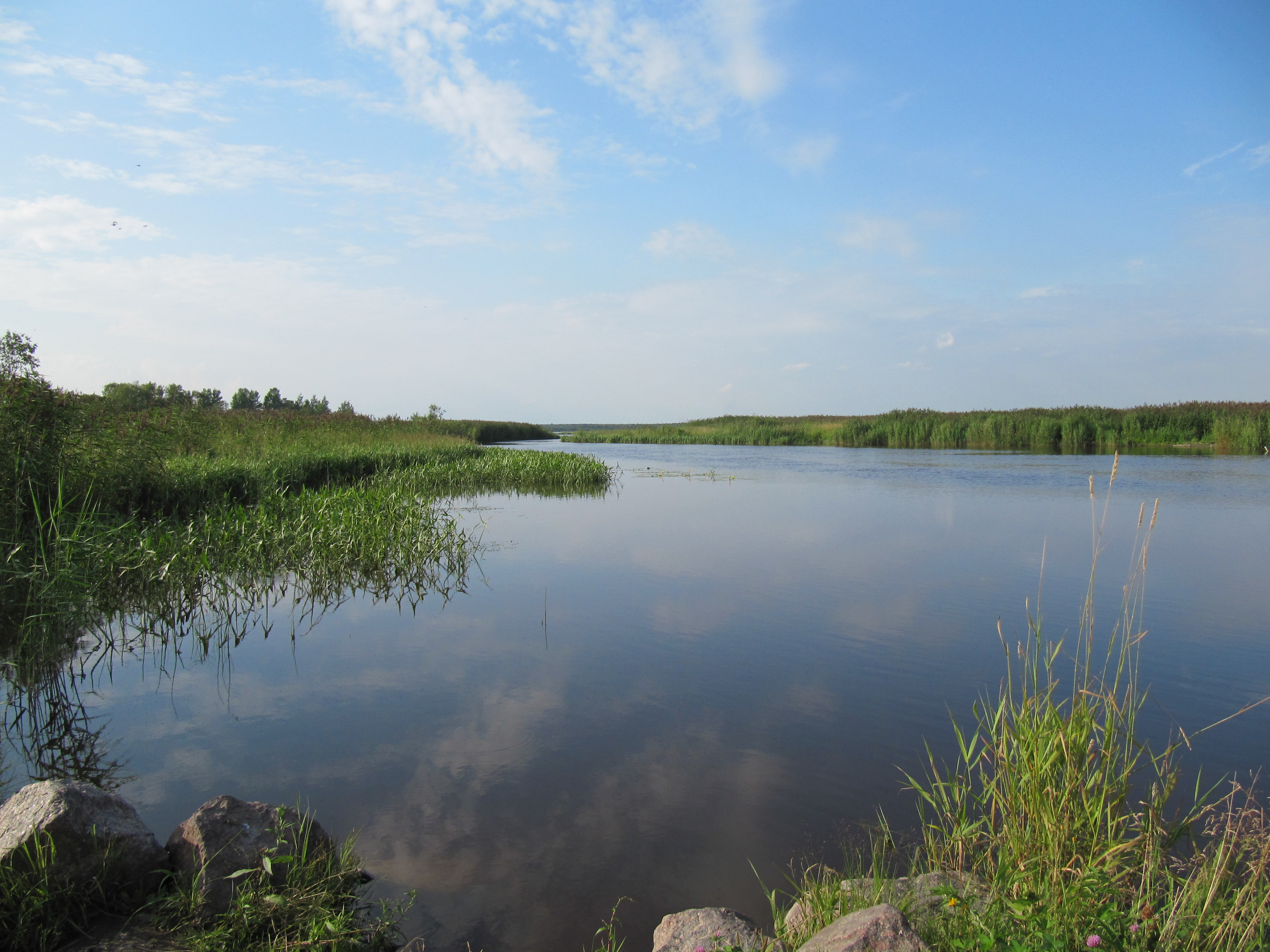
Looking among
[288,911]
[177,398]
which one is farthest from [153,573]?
[177,398]

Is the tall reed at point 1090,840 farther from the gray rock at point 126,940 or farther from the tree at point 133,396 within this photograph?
the tree at point 133,396

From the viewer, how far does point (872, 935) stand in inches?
81.4

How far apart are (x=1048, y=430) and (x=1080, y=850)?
137 feet

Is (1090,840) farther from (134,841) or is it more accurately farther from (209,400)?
(209,400)

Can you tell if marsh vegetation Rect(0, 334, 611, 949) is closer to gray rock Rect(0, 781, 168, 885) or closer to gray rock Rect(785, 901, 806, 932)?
gray rock Rect(0, 781, 168, 885)

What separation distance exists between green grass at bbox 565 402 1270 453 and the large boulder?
38.0m

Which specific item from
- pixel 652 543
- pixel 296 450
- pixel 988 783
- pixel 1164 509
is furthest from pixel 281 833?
pixel 1164 509

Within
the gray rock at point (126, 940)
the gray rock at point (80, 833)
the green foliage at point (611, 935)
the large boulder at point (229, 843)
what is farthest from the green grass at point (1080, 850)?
the gray rock at point (80, 833)

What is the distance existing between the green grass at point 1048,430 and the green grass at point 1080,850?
35541 mm

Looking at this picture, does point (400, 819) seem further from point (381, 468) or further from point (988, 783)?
point (381, 468)

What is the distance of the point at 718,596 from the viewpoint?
7699 mm

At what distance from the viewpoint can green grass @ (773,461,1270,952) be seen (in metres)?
2.09

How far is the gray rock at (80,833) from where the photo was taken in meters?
2.46

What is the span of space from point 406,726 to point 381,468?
43.7ft
